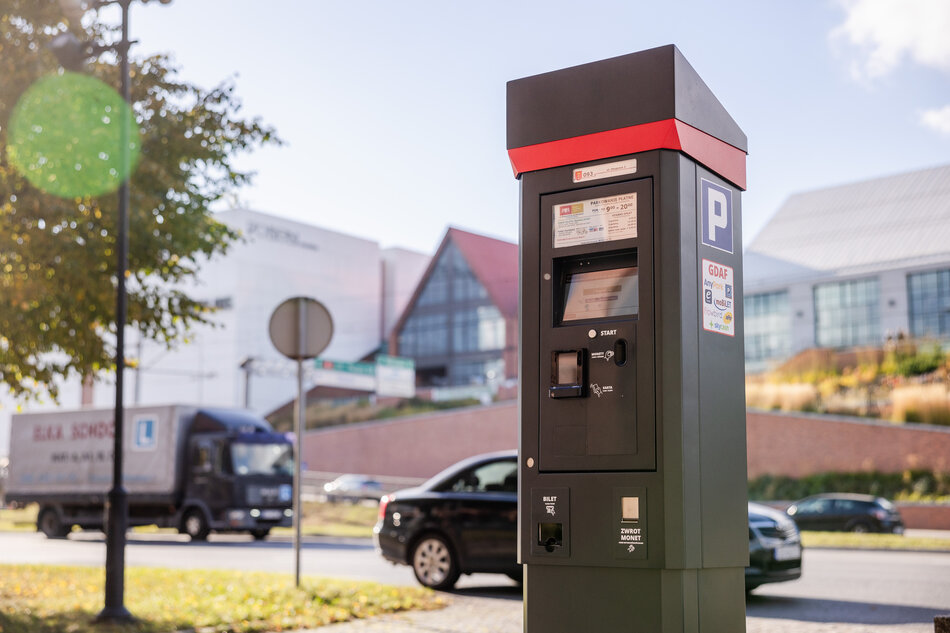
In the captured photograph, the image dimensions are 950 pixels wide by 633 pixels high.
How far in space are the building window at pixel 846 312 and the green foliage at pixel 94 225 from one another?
41.6 meters

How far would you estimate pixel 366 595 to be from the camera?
10695 mm

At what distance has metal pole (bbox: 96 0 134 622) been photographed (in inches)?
362

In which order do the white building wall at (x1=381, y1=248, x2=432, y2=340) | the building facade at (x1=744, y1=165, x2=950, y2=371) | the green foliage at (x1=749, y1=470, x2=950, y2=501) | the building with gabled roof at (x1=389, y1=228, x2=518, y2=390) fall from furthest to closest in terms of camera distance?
the white building wall at (x1=381, y1=248, x2=432, y2=340) < the building with gabled roof at (x1=389, y1=228, x2=518, y2=390) < the building facade at (x1=744, y1=165, x2=950, y2=371) < the green foliage at (x1=749, y1=470, x2=950, y2=501)

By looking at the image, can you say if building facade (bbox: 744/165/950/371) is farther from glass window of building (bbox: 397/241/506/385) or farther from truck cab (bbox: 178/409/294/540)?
truck cab (bbox: 178/409/294/540)

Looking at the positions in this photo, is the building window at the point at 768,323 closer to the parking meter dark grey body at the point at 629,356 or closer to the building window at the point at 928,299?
the building window at the point at 928,299

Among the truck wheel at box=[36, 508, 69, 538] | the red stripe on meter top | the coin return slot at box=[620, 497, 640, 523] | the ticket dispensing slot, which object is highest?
the red stripe on meter top

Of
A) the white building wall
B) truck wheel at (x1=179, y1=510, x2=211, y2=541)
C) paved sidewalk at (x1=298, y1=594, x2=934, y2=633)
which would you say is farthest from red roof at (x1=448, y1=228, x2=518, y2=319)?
paved sidewalk at (x1=298, y1=594, x2=934, y2=633)

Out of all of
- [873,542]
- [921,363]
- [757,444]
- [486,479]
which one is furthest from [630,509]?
[921,363]

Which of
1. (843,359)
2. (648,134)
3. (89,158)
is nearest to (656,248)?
(648,134)

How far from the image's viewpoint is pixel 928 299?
48656 millimetres

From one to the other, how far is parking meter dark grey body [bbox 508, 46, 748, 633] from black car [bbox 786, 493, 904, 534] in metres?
23.5

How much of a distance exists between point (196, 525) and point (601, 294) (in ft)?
75.6

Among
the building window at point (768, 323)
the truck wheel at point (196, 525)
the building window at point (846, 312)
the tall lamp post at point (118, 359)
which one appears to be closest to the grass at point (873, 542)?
the truck wheel at point (196, 525)

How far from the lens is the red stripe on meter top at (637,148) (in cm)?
437
